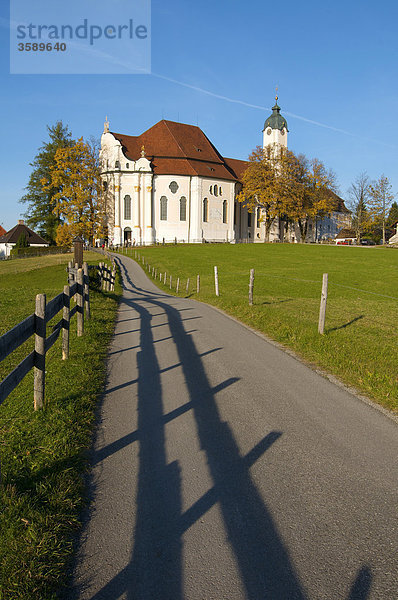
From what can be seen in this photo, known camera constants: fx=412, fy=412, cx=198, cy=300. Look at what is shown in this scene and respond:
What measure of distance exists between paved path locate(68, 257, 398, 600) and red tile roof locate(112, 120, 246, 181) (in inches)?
2627

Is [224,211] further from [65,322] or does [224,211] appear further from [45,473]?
[45,473]

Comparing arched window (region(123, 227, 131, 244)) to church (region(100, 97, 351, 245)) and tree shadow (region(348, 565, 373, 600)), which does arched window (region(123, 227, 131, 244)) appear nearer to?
church (region(100, 97, 351, 245))

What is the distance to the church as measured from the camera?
67.8 metres

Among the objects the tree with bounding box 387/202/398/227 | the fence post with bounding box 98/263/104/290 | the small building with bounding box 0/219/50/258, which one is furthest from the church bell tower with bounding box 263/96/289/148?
the fence post with bounding box 98/263/104/290

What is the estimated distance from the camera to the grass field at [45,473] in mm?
2832

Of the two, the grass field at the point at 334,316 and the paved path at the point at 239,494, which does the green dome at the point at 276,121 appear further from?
the paved path at the point at 239,494

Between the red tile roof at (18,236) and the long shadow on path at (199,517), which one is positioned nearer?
the long shadow on path at (199,517)

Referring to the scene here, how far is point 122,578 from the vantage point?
9.30ft

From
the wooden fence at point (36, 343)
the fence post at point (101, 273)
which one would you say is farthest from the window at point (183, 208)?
the wooden fence at point (36, 343)

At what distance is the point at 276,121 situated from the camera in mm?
83375

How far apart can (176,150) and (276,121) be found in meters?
24.9

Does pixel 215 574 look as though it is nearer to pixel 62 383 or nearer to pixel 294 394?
pixel 294 394

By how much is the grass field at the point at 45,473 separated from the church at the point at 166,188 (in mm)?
60578

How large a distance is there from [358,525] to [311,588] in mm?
839
